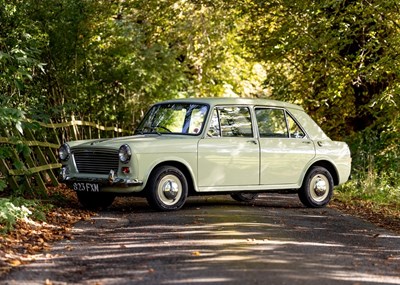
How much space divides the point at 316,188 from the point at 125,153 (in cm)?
377

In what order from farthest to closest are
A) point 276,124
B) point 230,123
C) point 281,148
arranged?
point 276,124, point 281,148, point 230,123

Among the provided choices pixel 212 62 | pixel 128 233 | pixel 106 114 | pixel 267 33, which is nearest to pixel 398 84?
pixel 267 33

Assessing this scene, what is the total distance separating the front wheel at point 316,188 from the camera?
14023 mm

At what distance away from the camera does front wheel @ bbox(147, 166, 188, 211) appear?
12109mm

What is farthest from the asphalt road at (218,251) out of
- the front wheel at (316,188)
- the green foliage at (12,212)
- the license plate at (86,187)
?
the front wheel at (316,188)

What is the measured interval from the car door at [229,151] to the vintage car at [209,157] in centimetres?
2

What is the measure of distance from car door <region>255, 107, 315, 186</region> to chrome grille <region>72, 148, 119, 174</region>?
2.51 m

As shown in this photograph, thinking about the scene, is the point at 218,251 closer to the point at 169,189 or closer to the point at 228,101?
the point at 169,189

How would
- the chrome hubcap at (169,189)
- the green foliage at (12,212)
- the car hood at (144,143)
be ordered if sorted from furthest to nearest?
the chrome hubcap at (169,189), the car hood at (144,143), the green foliage at (12,212)

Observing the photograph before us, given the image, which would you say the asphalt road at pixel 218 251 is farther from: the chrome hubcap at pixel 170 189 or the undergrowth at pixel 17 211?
the undergrowth at pixel 17 211

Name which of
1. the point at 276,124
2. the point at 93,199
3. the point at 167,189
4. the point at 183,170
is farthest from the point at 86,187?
the point at 276,124

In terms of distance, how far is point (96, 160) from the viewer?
1248cm

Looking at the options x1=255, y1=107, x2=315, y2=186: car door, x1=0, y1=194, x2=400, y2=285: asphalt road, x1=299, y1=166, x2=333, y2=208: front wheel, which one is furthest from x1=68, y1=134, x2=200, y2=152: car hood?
x1=299, y1=166, x2=333, y2=208: front wheel

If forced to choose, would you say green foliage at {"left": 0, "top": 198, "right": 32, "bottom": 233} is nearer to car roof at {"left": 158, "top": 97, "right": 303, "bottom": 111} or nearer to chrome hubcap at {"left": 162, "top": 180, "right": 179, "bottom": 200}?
chrome hubcap at {"left": 162, "top": 180, "right": 179, "bottom": 200}
